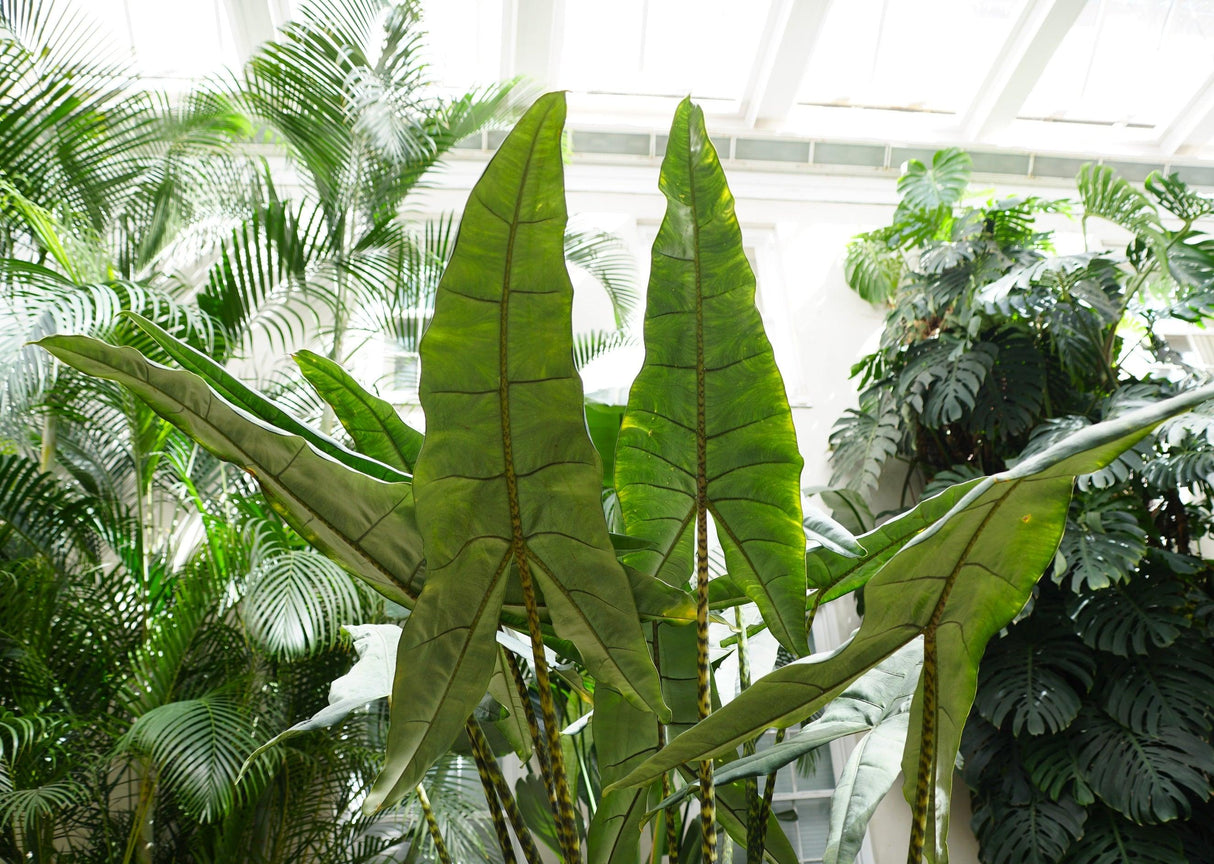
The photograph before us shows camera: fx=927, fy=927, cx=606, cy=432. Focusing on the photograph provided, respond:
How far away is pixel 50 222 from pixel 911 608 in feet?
12.9

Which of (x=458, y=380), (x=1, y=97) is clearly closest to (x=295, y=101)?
(x=1, y=97)

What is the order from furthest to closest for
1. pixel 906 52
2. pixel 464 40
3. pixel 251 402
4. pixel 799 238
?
pixel 799 238
pixel 906 52
pixel 464 40
pixel 251 402

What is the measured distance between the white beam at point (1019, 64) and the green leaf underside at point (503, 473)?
24.6 ft

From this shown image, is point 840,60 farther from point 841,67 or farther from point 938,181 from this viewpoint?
point 938,181

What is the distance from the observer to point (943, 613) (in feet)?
2.10

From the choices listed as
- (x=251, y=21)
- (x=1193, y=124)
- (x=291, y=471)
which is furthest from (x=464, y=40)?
(x=291, y=471)

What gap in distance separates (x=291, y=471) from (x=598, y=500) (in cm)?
22

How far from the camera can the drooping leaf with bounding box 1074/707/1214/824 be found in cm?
398

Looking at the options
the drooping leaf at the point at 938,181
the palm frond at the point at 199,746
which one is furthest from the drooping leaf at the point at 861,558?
the drooping leaf at the point at 938,181

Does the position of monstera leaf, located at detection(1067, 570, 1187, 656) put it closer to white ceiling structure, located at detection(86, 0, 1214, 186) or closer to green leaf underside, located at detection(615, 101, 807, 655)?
green leaf underside, located at detection(615, 101, 807, 655)

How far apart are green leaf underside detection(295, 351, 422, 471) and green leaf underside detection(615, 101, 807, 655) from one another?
22cm

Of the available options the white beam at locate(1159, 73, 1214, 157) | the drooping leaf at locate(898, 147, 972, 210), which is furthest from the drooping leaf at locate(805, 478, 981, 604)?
the white beam at locate(1159, 73, 1214, 157)

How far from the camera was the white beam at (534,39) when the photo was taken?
6.46m

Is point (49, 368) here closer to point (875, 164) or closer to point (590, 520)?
point (590, 520)
